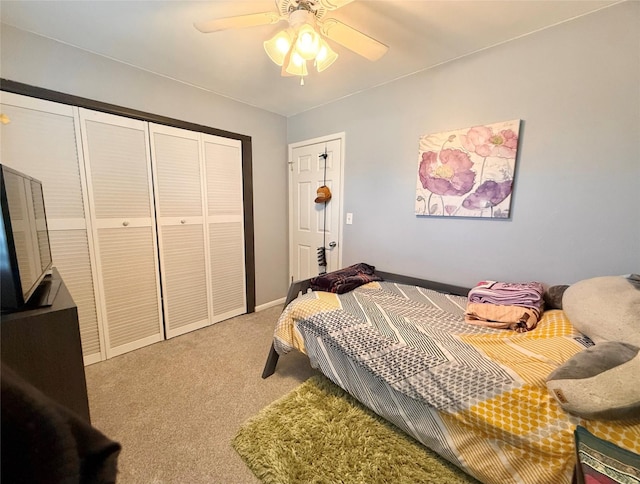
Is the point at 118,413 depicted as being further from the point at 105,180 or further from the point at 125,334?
the point at 105,180

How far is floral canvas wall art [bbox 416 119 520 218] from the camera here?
5.47 feet

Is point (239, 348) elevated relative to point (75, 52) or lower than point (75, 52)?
lower

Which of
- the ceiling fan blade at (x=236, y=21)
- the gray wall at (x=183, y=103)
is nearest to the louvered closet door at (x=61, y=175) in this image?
the gray wall at (x=183, y=103)

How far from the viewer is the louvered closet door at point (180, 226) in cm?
218

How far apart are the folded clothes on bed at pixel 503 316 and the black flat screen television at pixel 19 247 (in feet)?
6.56

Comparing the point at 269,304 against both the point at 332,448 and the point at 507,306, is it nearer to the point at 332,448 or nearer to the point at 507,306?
the point at 332,448

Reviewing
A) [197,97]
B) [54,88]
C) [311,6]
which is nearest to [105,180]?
[54,88]

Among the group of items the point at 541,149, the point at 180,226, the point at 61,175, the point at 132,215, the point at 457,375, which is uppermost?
the point at 541,149

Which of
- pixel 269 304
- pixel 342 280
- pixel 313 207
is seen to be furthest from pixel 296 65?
pixel 269 304

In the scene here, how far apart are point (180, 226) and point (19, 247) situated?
1.48 meters

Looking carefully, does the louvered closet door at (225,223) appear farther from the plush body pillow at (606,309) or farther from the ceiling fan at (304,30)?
the plush body pillow at (606,309)

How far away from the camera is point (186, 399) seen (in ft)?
5.36

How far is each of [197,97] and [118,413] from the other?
2.48 metres

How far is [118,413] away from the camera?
4.98ft
